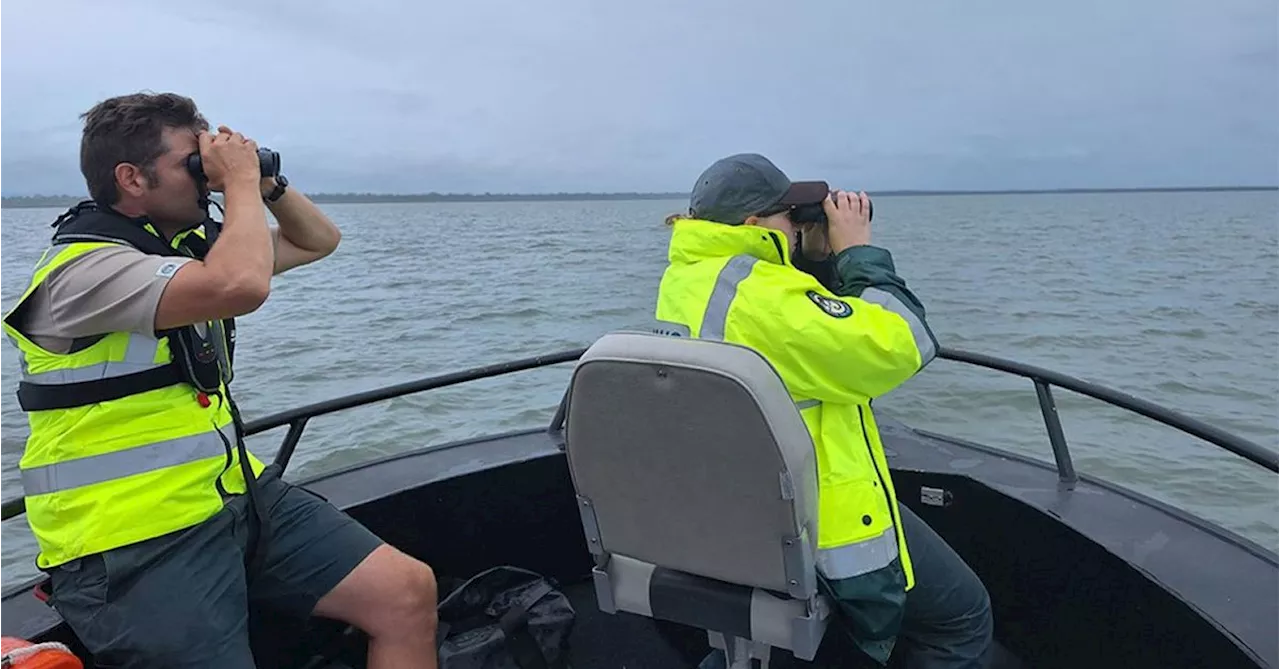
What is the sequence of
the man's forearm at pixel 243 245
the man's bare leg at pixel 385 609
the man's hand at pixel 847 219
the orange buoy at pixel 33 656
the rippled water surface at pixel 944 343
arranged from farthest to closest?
the rippled water surface at pixel 944 343, the man's bare leg at pixel 385 609, the man's hand at pixel 847 219, the man's forearm at pixel 243 245, the orange buoy at pixel 33 656

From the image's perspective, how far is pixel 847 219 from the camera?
2.05 meters

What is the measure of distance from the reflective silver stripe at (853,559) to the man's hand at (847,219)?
632 mm

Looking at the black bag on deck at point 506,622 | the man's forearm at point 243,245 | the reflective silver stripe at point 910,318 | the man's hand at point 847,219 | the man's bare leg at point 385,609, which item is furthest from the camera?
the black bag on deck at point 506,622

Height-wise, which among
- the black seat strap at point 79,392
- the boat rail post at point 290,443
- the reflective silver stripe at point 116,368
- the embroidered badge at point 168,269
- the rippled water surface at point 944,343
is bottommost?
the rippled water surface at point 944,343

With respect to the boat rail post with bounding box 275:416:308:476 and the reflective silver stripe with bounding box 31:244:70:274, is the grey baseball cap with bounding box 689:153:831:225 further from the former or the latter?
the boat rail post with bounding box 275:416:308:476

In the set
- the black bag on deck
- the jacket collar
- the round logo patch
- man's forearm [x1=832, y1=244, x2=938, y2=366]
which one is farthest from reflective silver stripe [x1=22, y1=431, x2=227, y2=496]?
man's forearm [x1=832, y1=244, x2=938, y2=366]

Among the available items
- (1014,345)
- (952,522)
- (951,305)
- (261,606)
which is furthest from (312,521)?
(951,305)

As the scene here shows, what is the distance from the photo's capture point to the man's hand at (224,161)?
2078mm

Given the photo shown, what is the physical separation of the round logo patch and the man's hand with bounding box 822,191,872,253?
296 mm

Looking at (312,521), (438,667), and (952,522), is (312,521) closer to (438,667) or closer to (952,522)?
(438,667)

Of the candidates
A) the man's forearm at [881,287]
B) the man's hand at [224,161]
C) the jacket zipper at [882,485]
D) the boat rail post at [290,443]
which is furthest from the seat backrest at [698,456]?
the boat rail post at [290,443]

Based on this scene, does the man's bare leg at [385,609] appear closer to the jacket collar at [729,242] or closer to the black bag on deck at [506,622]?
the black bag on deck at [506,622]

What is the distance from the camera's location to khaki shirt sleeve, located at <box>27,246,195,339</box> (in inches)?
72.1

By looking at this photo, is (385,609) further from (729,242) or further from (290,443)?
(729,242)
